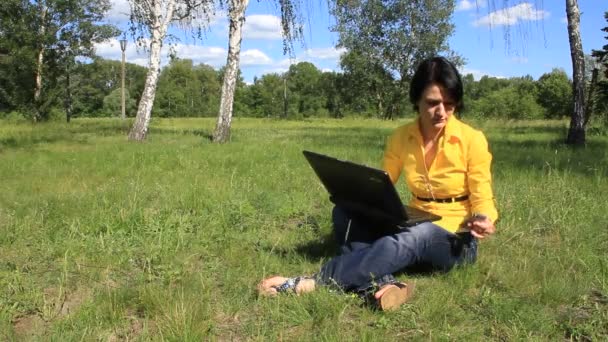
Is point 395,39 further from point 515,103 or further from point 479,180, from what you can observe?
point 479,180

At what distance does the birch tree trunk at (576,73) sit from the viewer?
9766mm

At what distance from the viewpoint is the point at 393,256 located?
2902mm

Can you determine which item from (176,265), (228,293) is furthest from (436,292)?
(176,265)

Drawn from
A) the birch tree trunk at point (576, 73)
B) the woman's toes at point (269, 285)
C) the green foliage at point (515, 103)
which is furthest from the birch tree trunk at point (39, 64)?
the green foliage at point (515, 103)

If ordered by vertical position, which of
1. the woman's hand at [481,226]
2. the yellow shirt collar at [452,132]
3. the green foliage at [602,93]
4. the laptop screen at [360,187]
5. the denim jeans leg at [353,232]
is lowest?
the denim jeans leg at [353,232]

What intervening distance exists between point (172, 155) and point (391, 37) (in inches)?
1443

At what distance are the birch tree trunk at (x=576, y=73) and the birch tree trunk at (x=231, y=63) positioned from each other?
6824 millimetres

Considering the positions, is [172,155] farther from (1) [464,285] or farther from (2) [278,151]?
(1) [464,285]

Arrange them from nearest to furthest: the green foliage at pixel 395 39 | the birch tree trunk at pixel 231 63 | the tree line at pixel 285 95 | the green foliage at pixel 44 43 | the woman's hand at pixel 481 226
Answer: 1. the woman's hand at pixel 481 226
2. the birch tree trunk at pixel 231 63
3. the green foliage at pixel 44 43
4. the green foliage at pixel 395 39
5. the tree line at pixel 285 95

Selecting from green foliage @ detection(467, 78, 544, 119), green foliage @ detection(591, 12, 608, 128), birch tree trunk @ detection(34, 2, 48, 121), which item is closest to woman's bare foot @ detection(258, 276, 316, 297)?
green foliage @ detection(591, 12, 608, 128)

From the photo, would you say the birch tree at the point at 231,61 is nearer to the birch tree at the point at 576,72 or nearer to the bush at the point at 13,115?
the birch tree at the point at 576,72

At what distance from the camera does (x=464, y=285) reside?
10.1 ft

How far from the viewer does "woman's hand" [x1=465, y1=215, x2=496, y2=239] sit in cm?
277

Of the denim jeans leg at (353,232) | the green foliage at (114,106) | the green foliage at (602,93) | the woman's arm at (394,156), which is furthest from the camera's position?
the green foliage at (114,106)
